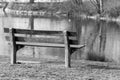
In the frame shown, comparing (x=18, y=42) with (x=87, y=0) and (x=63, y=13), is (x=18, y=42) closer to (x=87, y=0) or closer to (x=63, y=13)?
(x=87, y=0)

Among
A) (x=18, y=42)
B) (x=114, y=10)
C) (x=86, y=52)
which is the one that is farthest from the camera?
(x=114, y=10)

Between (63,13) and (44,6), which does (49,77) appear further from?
(44,6)

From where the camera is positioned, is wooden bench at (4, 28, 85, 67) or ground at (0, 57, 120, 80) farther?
wooden bench at (4, 28, 85, 67)

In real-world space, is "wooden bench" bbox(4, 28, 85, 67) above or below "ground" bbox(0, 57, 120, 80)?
above

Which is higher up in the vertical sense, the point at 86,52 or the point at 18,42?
the point at 18,42

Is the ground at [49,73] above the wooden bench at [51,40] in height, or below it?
below

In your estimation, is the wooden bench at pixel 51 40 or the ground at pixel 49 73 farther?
the wooden bench at pixel 51 40

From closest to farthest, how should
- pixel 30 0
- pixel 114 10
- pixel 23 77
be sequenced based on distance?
pixel 23 77, pixel 114 10, pixel 30 0

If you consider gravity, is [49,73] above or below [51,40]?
below

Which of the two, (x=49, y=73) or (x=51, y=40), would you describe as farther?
(x=51, y=40)

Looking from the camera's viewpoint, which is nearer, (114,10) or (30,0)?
(114,10)

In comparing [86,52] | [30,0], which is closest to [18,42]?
[86,52]

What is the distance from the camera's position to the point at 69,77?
761 centimetres

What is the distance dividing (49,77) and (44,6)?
7828 cm
